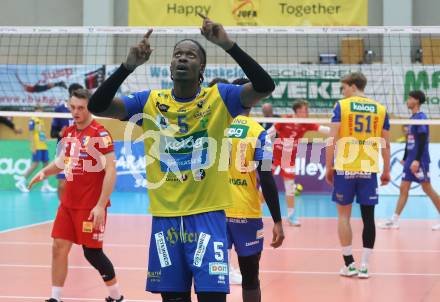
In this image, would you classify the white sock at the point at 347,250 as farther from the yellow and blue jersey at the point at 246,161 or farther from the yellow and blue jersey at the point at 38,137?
the yellow and blue jersey at the point at 38,137

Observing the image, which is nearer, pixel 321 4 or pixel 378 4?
pixel 321 4

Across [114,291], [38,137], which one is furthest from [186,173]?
[38,137]

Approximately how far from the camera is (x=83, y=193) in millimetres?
6352

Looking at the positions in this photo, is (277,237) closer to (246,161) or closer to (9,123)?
(246,161)

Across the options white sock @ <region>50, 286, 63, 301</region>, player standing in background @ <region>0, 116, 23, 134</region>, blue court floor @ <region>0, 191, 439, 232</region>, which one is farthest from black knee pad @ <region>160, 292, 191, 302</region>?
player standing in background @ <region>0, 116, 23, 134</region>

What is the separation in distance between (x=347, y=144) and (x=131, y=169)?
34.6 ft

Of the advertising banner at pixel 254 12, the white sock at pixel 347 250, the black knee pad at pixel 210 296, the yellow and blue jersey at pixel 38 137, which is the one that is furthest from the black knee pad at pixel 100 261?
the advertising banner at pixel 254 12

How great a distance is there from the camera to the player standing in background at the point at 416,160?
37.2 feet

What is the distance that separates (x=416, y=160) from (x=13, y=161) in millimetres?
10447

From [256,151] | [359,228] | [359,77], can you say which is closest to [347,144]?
[359,77]

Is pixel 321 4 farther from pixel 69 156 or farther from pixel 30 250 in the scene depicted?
pixel 69 156

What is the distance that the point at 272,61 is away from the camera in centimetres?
2025

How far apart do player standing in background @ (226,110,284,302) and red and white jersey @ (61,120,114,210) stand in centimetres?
117

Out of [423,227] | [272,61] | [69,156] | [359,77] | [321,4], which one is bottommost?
[423,227]
